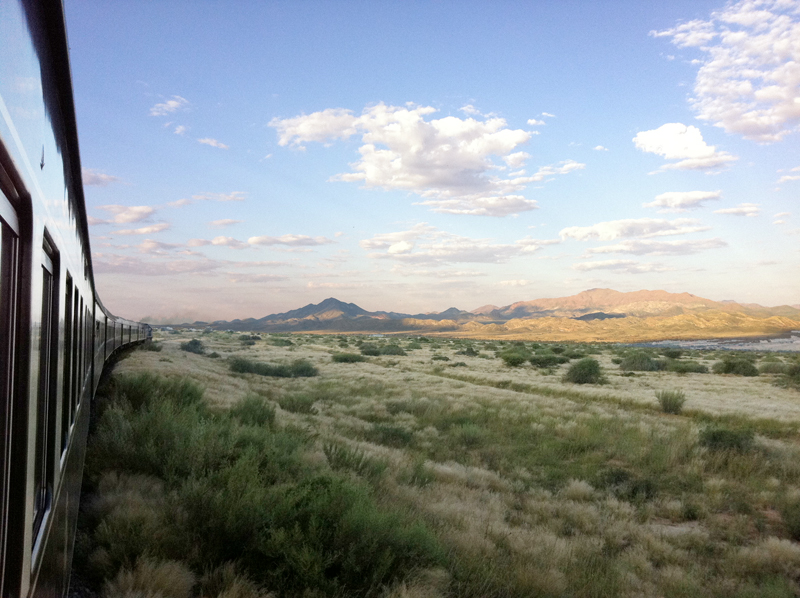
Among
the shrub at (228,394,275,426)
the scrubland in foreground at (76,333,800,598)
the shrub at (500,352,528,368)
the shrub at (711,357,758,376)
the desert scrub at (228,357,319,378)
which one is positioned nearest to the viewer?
the scrubland in foreground at (76,333,800,598)

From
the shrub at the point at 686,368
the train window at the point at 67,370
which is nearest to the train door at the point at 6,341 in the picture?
the train window at the point at 67,370

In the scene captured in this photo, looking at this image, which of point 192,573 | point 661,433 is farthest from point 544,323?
point 192,573

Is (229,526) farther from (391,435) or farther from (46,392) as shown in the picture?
(391,435)

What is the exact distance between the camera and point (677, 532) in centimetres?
816

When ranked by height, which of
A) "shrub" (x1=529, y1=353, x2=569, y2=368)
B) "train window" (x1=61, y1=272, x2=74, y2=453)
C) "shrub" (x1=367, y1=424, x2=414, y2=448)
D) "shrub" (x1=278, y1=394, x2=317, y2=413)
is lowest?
A: "shrub" (x1=529, y1=353, x2=569, y2=368)

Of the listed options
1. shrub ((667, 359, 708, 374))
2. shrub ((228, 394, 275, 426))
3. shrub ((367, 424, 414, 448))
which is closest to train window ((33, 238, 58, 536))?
shrub ((228, 394, 275, 426))

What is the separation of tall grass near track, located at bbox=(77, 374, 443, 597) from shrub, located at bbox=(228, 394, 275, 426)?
3929 mm

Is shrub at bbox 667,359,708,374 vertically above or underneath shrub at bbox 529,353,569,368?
underneath

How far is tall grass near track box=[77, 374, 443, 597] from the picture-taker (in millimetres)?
4770

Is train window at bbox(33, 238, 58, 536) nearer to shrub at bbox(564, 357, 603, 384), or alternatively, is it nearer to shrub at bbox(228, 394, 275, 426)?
shrub at bbox(228, 394, 275, 426)

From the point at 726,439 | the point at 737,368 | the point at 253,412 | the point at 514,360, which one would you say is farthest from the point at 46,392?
the point at 737,368

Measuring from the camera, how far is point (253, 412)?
461 inches

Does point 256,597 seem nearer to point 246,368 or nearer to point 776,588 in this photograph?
point 776,588

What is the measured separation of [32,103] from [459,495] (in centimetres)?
859
